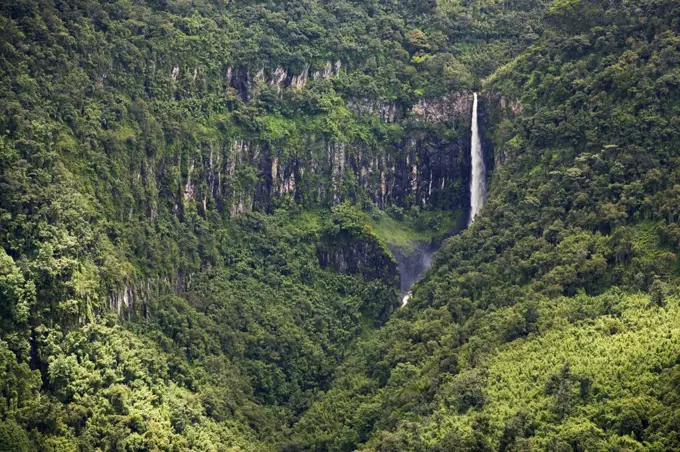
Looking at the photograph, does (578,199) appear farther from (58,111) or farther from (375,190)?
(58,111)

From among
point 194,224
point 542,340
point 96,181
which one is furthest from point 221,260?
point 542,340

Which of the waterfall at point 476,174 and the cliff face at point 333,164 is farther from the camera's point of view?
the waterfall at point 476,174

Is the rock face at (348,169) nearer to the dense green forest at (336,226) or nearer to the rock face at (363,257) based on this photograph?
the dense green forest at (336,226)

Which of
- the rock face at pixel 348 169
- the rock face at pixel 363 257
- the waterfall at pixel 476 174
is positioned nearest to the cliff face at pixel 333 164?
the rock face at pixel 348 169

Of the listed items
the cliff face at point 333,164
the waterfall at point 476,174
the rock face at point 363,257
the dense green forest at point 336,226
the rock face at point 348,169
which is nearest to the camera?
the dense green forest at point 336,226

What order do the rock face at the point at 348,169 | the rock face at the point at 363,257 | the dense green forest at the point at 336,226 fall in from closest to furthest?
the dense green forest at the point at 336,226 → the rock face at the point at 348,169 → the rock face at the point at 363,257

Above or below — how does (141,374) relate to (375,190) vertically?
below

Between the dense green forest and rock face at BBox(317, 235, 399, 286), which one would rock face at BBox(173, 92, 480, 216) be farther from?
rock face at BBox(317, 235, 399, 286)

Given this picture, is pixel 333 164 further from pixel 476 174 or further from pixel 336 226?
pixel 476 174
